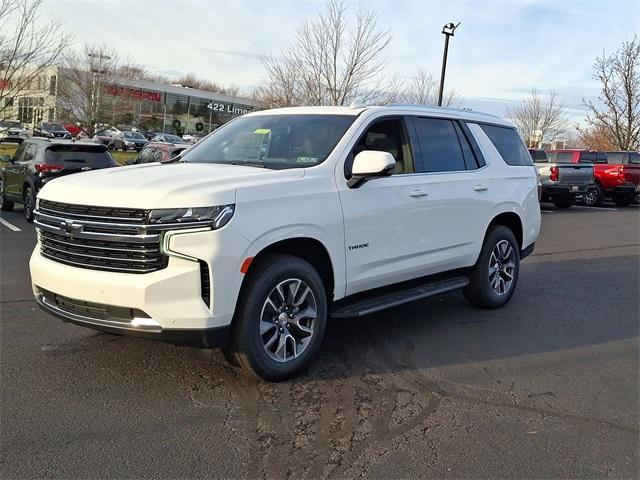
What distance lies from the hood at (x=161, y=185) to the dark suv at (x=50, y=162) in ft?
26.0

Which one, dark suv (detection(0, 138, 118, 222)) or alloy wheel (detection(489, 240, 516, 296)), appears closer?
alloy wheel (detection(489, 240, 516, 296))

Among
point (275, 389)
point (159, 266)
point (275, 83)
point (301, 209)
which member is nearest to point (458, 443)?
point (275, 389)

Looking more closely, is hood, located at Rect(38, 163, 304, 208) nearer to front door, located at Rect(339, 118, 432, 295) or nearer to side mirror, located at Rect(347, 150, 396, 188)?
side mirror, located at Rect(347, 150, 396, 188)

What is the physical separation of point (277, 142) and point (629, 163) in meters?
21.5

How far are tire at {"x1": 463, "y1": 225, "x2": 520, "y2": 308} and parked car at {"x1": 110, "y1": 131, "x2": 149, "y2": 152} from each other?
3807 centimetres

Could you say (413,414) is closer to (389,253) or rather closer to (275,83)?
(389,253)

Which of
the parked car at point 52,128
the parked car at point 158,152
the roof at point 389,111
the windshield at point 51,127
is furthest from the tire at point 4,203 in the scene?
the windshield at point 51,127

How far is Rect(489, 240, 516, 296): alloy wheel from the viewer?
629cm

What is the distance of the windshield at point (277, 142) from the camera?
184 inches

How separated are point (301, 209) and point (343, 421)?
4.59ft

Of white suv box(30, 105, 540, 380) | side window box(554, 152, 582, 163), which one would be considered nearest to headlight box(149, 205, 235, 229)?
white suv box(30, 105, 540, 380)

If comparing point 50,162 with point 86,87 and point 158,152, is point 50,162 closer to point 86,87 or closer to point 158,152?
point 158,152

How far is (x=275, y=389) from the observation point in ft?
13.4

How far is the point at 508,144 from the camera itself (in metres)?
6.68
